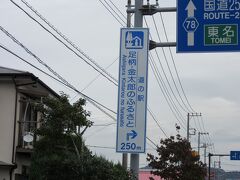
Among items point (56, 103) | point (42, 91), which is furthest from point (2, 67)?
point (56, 103)

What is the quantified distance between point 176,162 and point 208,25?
2460 cm

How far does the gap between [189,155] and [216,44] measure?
24.0 meters

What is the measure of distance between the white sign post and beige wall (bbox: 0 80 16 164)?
9650mm

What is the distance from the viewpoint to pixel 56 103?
1784cm

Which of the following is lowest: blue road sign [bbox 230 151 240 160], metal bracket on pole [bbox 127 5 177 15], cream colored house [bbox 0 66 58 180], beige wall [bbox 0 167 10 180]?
beige wall [bbox 0 167 10 180]

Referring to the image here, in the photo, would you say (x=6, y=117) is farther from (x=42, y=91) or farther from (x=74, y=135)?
(x=74, y=135)

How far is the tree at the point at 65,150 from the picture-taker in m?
16.1

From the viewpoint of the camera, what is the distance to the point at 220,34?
509 inches

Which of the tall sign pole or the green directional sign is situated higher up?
the green directional sign

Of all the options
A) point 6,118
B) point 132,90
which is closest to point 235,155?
point 6,118

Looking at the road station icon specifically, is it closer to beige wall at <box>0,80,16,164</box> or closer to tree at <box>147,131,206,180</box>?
beige wall at <box>0,80,16,164</box>

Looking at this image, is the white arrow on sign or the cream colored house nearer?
the white arrow on sign

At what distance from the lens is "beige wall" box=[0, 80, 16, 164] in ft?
70.6

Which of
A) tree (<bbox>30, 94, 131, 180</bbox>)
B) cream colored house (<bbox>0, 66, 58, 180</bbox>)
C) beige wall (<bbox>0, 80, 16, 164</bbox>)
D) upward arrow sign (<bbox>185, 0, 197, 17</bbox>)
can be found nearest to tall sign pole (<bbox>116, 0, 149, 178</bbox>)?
upward arrow sign (<bbox>185, 0, 197, 17</bbox>)
